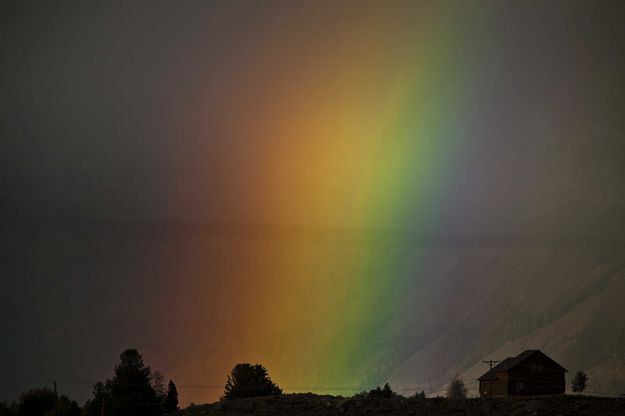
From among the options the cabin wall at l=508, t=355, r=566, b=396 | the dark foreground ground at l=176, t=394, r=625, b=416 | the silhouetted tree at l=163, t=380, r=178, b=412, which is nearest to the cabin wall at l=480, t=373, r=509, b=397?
the cabin wall at l=508, t=355, r=566, b=396

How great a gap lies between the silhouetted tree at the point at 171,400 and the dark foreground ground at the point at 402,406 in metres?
18.6

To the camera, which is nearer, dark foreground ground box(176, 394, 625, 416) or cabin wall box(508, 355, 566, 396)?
dark foreground ground box(176, 394, 625, 416)

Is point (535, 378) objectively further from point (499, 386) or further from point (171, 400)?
→ point (171, 400)

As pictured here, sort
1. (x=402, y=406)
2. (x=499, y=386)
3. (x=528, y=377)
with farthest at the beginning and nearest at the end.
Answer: (x=499, y=386), (x=528, y=377), (x=402, y=406)

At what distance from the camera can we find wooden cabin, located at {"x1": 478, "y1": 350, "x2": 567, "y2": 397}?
176 meters

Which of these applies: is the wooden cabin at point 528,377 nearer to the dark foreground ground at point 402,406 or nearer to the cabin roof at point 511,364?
the cabin roof at point 511,364

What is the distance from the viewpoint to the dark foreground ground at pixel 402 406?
144 meters

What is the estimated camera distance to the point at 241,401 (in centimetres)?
17138

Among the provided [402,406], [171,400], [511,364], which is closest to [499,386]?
[511,364]

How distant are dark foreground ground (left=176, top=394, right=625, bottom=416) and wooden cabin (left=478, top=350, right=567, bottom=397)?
20.5 meters

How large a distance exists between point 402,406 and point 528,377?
30.8 meters

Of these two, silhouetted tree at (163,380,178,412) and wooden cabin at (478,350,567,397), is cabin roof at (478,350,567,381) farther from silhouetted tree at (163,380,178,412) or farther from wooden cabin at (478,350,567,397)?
silhouetted tree at (163,380,178,412)

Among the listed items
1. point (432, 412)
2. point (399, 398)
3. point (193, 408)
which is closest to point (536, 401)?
point (432, 412)

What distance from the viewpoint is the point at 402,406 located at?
157 m
